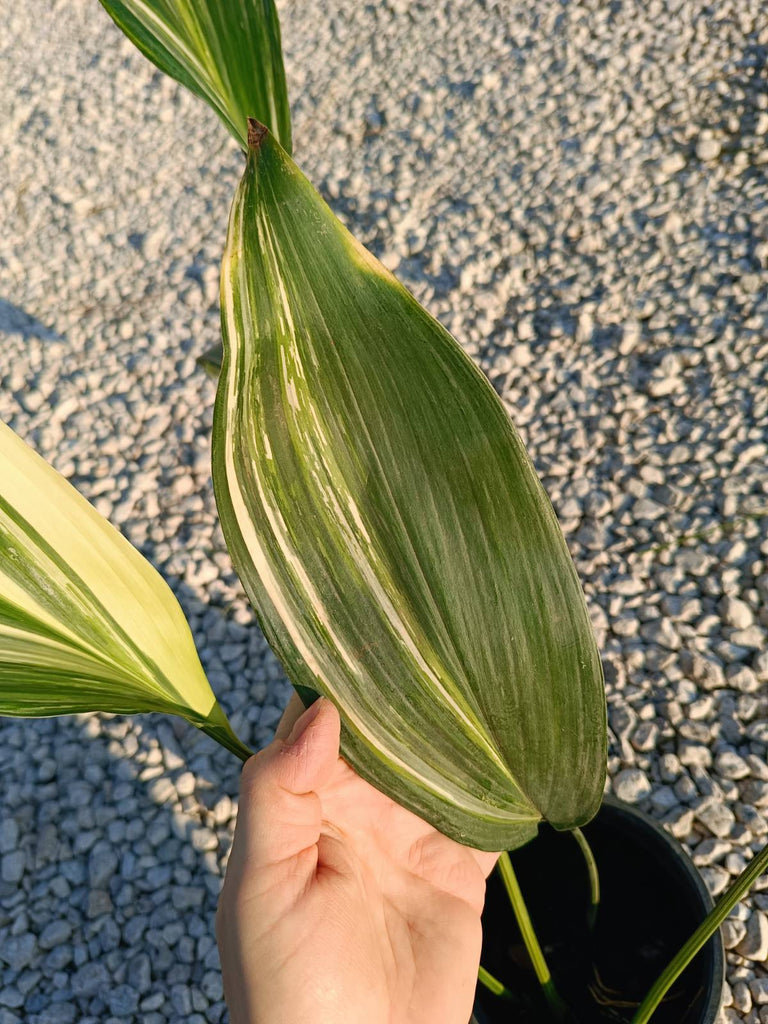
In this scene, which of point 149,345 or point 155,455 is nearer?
point 155,455

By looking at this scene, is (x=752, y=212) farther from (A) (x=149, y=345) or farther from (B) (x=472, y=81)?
(A) (x=149, y=345)

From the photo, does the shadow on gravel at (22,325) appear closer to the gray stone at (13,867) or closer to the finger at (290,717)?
the gray stone at (13,867)

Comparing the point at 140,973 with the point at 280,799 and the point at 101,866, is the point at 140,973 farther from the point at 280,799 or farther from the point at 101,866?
the point at 280,799

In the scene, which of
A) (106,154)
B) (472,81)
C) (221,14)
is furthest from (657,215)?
(106,154)

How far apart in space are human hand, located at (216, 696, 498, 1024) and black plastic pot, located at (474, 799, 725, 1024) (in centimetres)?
13

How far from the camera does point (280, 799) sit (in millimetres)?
586

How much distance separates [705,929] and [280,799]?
0.30 metres

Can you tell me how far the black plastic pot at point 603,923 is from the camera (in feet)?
2.60

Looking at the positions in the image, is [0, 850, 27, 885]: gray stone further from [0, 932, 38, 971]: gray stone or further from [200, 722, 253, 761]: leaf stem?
[200, 722, 253, 761]: leaf stem

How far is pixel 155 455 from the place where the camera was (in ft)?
5.05

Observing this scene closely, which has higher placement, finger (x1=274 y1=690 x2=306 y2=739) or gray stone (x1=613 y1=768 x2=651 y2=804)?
finger (x1=274 y1=690 x2=306 y2=739)

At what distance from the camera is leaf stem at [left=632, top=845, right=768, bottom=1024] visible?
0.57 metres

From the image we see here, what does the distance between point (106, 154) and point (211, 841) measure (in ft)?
5.34

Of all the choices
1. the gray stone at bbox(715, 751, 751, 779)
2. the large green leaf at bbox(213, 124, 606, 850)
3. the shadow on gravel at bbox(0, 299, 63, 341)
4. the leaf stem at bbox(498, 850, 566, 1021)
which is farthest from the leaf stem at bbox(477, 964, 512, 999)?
the shadow on gravel at bbox(0, 299, 63, 341)
